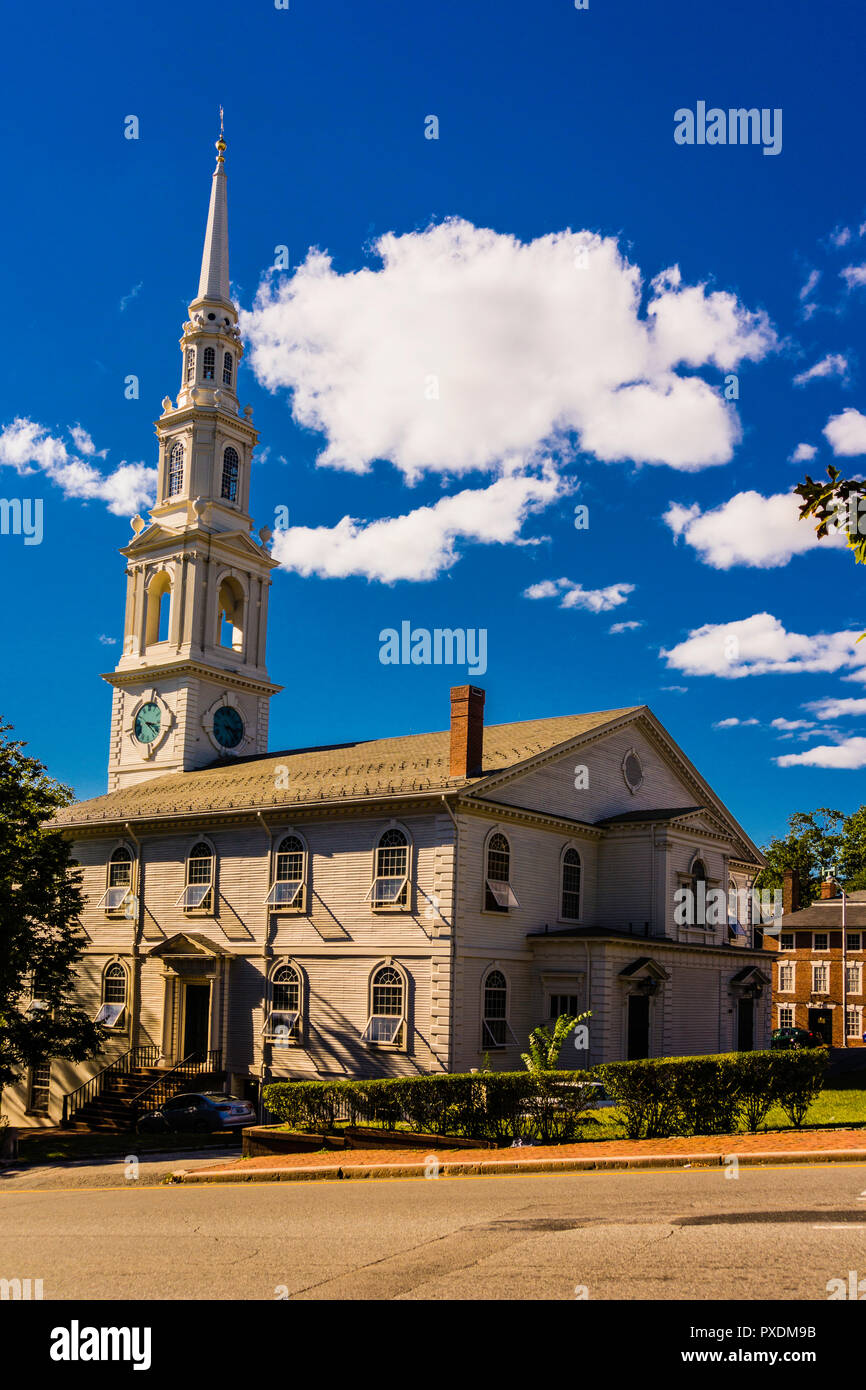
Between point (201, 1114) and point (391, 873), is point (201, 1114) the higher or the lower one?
the lower one

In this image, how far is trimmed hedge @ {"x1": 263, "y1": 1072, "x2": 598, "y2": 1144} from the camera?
20.8 m

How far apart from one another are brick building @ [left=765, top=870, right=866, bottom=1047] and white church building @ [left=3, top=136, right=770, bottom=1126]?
26.3m

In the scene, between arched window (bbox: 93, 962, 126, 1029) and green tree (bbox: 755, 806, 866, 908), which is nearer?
arched window (bbox: 93, 962, 126, 1029)

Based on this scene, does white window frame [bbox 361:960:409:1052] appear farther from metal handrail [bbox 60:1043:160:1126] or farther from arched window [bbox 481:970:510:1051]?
metal handrail [bbox 60:1043:160:1126]

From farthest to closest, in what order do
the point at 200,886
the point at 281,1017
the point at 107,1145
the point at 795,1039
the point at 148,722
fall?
the point at 795,1039
the point at 148,722
the point at 200,886
the point at 281,1017
the point at 107,1145

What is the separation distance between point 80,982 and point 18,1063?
6.75m

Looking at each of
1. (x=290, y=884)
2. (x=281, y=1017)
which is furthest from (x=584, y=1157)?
(x=290, y=884)

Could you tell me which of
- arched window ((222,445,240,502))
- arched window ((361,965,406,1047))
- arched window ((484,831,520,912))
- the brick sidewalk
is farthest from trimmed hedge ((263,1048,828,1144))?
arched window ((222,445,240,502))

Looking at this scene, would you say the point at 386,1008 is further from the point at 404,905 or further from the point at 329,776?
the point at 329,776

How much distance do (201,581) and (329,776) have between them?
14.4 meters

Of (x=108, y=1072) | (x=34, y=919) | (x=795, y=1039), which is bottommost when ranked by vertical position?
(x=795, y=1039)

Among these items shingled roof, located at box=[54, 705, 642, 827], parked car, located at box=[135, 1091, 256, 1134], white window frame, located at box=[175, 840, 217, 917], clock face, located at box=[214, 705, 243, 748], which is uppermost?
clock face, located at box=[214, 705, 243, 748]

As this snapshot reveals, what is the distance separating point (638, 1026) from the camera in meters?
33.1
